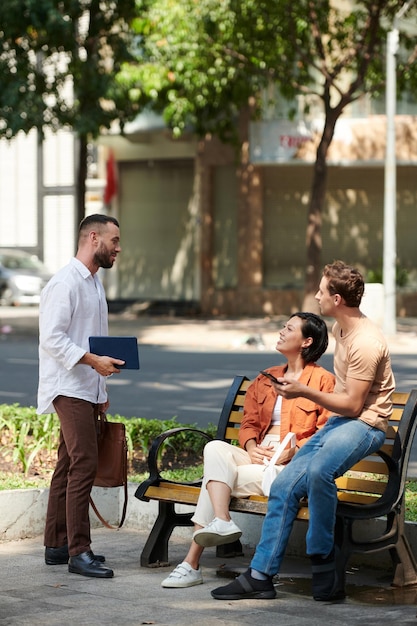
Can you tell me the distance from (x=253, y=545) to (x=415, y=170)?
24187 millimetres

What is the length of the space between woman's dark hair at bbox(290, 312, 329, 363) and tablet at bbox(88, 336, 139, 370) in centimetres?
86

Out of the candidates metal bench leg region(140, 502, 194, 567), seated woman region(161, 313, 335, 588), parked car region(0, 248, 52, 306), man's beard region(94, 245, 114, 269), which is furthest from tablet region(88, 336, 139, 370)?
parked car region(0, 248, 52, 306)

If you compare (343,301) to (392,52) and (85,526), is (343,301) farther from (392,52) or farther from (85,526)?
(392,52)

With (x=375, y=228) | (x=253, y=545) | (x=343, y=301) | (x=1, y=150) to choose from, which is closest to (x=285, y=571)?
(x=253, y=545)

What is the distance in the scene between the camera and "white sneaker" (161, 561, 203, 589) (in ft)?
20.8

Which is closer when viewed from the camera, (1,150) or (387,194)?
(387,194)

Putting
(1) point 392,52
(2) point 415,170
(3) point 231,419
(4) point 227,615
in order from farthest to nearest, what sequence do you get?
(2) point 415,170
(1) point 392,52
(3) point 231,419
(4) point 227,615

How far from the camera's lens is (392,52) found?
23.1m

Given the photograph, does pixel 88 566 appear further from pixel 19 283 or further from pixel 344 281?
pixel 19 283

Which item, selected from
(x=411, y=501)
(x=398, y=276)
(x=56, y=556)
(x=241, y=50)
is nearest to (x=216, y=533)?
(x=56, y=556)

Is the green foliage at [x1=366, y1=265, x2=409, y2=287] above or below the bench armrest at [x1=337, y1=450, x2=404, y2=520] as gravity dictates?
below

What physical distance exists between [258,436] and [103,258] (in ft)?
4.19

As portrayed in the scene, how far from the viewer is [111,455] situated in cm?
710

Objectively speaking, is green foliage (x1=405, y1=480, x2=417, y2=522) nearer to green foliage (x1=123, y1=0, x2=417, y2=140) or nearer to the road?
the road
